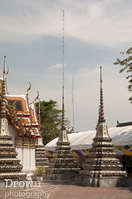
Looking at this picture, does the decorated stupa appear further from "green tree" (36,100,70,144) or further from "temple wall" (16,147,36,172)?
"green tree" (36,100,70,144)

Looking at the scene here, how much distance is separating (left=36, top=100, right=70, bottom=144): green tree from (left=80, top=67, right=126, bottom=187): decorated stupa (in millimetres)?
30438

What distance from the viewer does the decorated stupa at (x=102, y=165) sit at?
19459mm

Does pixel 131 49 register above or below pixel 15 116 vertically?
above

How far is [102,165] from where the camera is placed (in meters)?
19.8

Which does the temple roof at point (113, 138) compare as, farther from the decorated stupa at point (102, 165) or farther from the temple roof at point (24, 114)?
the temple roof at point (24, 114)

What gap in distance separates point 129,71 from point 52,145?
18.0 meters

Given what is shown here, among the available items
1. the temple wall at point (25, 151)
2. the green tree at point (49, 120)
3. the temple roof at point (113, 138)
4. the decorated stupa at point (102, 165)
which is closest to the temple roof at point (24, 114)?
the temple wall at point (25, 151)

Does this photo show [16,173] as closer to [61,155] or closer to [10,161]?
[10,161]

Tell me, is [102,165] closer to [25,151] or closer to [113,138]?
[25,151]

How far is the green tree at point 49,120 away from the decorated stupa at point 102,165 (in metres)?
30.4

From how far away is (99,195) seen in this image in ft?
49.7

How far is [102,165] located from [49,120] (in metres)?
35.1

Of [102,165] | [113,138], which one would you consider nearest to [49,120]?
[113,138]

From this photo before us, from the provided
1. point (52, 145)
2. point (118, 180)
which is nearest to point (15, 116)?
point (118, 180)
